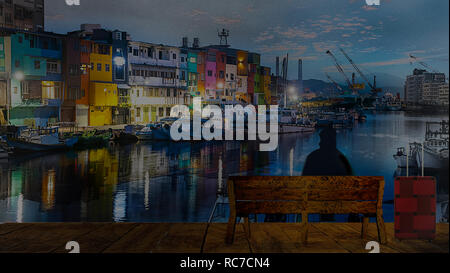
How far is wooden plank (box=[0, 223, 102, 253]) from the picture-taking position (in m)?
4.03

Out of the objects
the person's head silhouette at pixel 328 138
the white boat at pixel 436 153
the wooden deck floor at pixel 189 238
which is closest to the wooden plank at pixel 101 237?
the wooden deck floor at pixel 189 238

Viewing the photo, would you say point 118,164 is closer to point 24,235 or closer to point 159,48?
point 159,48

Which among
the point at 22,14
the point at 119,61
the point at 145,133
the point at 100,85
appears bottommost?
the point at 145,133

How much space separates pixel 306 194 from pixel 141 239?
1485 millimetres

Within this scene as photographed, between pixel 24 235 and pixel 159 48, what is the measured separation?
3851mm

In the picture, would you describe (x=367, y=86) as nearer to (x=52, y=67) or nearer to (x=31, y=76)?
(x=52, y=67)

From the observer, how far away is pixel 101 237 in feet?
14.4

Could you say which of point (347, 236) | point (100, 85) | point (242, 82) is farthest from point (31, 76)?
point (347, 236)

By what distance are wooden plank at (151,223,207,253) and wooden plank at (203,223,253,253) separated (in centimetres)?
7

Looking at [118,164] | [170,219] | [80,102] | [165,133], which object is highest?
[80,102]

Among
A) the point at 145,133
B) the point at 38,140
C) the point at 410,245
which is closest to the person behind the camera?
the point at 410,245

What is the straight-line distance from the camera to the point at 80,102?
7.11 metres

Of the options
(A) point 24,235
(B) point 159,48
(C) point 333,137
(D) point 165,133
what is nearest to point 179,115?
(D) point 165,133
